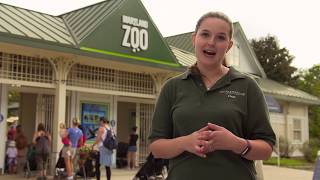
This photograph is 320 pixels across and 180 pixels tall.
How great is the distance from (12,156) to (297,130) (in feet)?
64.4

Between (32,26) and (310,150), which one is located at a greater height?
(32,26)

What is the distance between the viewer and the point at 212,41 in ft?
6.61

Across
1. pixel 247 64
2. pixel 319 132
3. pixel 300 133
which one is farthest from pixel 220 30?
pixel 319 132

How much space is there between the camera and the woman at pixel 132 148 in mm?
16344

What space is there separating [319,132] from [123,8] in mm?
28251

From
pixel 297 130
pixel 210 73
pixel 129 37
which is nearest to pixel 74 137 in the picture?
pixel 129 37

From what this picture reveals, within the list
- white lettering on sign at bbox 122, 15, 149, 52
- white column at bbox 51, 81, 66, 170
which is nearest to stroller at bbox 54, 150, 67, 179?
white column at bbox 51, 81, 66, 170

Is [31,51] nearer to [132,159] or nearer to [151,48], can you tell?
[151,48]

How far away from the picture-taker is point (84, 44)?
1348cm

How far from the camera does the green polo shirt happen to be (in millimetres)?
1948

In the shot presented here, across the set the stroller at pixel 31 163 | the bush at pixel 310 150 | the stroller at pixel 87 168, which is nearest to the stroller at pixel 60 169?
the stroller at pixel 87 168

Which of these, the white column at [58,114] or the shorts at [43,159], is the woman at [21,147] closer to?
the white column at [58,114]

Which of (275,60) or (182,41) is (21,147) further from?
(275,60)

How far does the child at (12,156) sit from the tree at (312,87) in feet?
96.7
